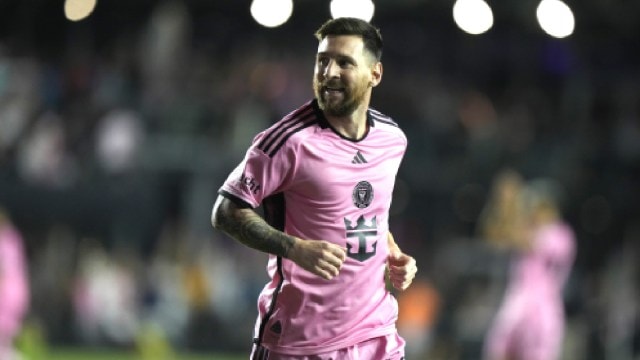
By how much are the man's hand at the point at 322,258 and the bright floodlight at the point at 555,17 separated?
22.5 feet

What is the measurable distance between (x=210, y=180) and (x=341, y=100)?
12171 mm

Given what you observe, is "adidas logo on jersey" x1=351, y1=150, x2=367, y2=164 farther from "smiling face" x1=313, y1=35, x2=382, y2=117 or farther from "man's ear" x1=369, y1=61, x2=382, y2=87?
"man's ear" x1=369, y1=61, x2=382, y2=87

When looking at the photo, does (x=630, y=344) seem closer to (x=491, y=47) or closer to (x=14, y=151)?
(x=491, y=47)

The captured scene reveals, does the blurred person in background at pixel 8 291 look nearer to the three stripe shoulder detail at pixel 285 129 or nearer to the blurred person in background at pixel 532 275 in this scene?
the blurred person in background at pixel 532 275

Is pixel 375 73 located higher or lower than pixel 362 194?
higher

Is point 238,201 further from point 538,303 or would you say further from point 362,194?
point 538,303

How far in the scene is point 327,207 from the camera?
582cm

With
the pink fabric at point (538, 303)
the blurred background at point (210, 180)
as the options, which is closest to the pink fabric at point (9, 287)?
the blurred background at point (210, 180)

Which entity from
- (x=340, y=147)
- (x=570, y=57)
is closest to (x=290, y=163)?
(x=340, y=147)

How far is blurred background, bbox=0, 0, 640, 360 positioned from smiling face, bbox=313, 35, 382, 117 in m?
11.2

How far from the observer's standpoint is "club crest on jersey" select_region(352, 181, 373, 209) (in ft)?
19.3

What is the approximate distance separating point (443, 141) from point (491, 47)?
104 inches

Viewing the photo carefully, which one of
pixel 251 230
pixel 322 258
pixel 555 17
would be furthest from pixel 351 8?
pixel 322 258

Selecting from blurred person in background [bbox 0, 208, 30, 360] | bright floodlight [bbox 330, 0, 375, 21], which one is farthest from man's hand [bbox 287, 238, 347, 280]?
blurred person in background [bbox 0, 208, 30, 360]
